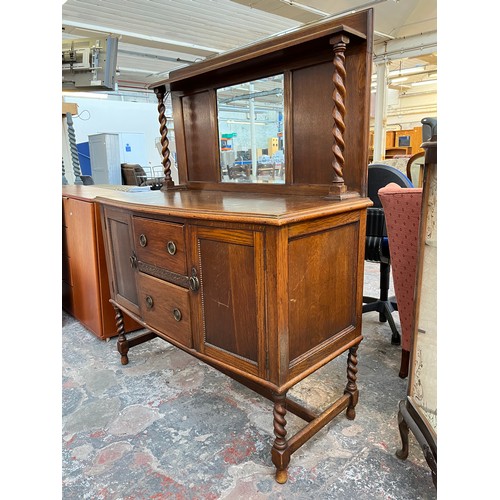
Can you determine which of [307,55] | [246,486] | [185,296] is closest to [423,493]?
[246,486]

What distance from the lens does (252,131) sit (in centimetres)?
199

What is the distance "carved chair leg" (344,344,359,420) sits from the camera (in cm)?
168

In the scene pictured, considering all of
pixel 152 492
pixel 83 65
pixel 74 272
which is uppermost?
pixel 83 65

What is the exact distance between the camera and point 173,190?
90.1 inches

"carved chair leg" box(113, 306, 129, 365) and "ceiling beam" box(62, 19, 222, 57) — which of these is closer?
"carved chair leg" box(113, 306, 129, 365)

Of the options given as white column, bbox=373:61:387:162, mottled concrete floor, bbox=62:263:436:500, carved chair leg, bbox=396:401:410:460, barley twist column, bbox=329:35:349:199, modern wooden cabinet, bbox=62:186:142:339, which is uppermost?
white column, bbox=373:61:387:162

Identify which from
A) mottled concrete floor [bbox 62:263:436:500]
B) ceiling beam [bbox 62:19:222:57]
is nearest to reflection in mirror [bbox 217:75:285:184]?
mottled concrete floor [bbox 62:263:436:500]

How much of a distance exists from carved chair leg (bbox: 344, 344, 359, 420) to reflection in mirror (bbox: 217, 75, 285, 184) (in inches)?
33.5

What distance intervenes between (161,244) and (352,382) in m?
1.02

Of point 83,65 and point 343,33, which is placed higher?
point 83,65

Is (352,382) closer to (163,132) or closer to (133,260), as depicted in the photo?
(133,260)

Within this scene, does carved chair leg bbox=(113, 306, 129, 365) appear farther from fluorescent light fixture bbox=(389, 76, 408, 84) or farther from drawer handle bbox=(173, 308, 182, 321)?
fluorescent light fixture bbox=(389, 76, 408, 84)
